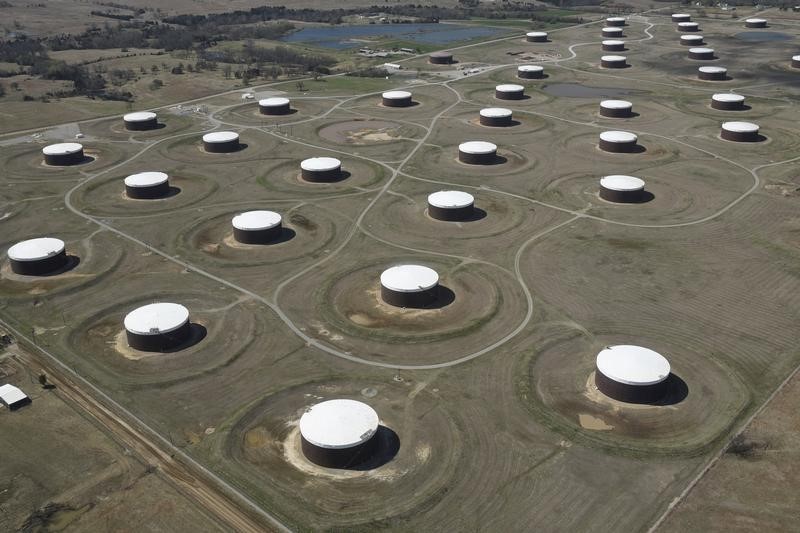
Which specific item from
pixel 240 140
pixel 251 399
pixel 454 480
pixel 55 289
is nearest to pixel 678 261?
pixel 454 480

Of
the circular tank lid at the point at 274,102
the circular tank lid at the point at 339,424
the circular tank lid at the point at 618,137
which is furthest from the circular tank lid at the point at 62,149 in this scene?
the circular tank lid at the point at 618,137

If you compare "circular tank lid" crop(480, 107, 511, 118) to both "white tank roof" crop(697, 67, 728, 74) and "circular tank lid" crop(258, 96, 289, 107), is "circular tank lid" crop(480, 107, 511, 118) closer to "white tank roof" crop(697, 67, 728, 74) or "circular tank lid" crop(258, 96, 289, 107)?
"circular tank lid" crop(258, 96, 289, 107)

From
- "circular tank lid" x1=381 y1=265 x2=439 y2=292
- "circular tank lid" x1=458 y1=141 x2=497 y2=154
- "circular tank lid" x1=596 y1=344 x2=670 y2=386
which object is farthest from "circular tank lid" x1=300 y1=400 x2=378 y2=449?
"circular tank lid" x1=458 y1=141 x2=497 y2=154

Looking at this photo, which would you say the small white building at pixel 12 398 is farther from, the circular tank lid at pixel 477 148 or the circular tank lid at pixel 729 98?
the circular tank lid at pixel 729 98

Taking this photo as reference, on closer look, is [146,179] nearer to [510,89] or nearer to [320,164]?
[320,164]

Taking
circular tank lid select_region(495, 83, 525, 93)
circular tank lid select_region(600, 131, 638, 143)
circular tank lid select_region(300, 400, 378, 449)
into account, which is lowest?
circular tank lid select_region(300, 400, 378, 449)

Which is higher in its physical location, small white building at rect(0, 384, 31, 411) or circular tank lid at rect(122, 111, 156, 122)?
circular tank lid at rect(122, 111, 156, 122)

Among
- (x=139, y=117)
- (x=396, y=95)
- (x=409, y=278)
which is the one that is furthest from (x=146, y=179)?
(x=396, y=95)
